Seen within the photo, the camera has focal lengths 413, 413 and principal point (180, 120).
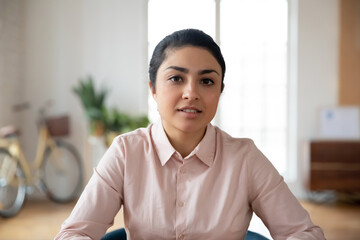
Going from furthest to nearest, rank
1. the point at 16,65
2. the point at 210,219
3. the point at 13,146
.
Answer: the point at 16,65 < the point at 13,146 < the point at 210,219

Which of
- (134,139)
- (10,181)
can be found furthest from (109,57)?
(134,139)

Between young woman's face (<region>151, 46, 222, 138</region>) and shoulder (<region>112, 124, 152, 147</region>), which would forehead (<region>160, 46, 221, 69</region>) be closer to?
young woman's face (<region>151, 46, 222, 138</region>)

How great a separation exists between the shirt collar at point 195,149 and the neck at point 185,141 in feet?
0.07

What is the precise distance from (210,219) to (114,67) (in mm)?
4394

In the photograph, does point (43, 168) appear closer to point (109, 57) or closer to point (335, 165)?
point (109, 57)

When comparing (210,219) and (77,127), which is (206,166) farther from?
(77,127)

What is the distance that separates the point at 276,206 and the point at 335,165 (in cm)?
398

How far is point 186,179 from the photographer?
130cm

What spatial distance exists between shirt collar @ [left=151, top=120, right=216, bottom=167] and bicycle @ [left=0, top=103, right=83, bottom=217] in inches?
130

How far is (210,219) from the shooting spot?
1.25 metres

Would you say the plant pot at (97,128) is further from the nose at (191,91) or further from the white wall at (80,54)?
the nose at (191,91)

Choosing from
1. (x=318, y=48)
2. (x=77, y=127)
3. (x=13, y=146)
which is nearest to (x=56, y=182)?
(x=77, y=127)

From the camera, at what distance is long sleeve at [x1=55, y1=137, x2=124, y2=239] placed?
3.98ft

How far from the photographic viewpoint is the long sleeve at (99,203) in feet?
3.98
